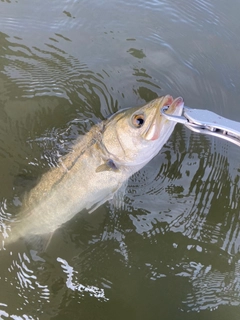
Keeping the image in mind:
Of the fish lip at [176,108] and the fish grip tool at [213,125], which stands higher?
the fish grip tool at [213,125]

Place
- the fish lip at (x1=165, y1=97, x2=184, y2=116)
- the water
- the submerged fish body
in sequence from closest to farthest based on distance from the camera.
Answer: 1. the fish lip at (x1=165, y1=97, x2=184, y2=116)
2. the submerged fish body
3. the water

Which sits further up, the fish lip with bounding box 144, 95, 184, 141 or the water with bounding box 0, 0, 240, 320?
the fish lip with bounding box 144, 95, 184, 141

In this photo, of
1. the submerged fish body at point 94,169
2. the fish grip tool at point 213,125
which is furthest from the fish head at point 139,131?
the fish grip tool at point 213,125

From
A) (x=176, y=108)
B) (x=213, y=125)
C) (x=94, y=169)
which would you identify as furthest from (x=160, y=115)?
(x=94, y=169)

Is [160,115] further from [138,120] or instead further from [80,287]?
[80,287]

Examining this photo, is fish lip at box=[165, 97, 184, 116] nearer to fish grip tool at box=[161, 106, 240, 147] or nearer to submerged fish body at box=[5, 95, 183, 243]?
submerged fish body at box=[5, 95, 183, 243]

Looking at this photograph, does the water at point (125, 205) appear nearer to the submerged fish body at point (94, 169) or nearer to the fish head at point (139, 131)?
the submerged fish body at point (94, 169)

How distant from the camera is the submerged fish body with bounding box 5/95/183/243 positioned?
3596 mm

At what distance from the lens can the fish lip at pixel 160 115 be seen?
335 cm

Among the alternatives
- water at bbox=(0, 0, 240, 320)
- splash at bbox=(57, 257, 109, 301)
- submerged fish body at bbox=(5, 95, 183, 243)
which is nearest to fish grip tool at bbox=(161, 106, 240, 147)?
submerged fish body at bbox=(5, 95, 183, 243)

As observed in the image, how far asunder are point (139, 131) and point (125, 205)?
1025 millimetres

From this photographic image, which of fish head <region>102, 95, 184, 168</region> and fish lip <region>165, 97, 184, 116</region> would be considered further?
fish head <region>102, 95, 184, 168</region>

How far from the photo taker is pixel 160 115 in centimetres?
345

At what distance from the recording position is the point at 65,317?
4.05 m
